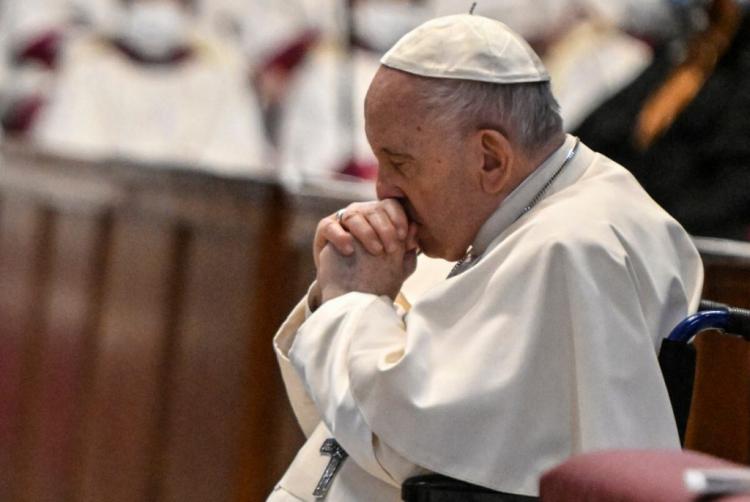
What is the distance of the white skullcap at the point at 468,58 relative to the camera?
2555mm

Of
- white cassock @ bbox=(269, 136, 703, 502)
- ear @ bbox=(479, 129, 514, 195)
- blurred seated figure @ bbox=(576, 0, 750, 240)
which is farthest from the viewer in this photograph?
blurred seated figure @ bbox=(576, 0, 750, 240)

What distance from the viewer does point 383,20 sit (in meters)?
6.91

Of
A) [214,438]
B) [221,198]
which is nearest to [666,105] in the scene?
[221,198]

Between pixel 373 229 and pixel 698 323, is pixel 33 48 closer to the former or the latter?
pixel 373 229

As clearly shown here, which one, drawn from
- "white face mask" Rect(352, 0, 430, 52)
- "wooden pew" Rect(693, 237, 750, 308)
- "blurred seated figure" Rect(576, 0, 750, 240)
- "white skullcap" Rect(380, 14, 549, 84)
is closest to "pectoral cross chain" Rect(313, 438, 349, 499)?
"white skullcap" Rect(380, 14, 549, 84)

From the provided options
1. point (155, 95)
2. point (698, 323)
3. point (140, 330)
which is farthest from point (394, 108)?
point (155, 95)

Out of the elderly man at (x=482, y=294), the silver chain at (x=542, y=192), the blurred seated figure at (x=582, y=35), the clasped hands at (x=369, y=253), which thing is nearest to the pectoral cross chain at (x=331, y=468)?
the elderly man at (x=482, y=294)

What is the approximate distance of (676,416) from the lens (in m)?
2.56

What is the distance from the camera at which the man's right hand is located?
8.55 ft

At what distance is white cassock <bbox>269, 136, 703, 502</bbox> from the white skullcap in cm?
22

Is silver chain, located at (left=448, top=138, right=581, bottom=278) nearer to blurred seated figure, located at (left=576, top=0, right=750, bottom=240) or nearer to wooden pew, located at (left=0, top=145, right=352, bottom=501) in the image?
wooden pew, located at (left=0, top=145, right=352, bottom=501)

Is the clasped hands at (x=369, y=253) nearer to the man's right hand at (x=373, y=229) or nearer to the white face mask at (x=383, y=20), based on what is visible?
the man's right hand at (x=373, y=229)

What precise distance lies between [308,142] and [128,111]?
2.74 ft

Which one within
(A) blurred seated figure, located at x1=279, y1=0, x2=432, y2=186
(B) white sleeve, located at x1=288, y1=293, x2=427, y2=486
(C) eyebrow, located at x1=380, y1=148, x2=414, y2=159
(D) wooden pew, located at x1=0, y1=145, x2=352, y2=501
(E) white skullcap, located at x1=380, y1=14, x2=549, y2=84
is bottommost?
(D) wooden pew, located at x1=0, y1=145, x2=352, y2=501
